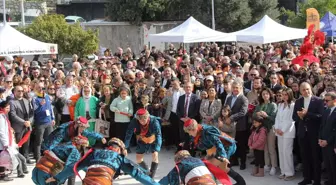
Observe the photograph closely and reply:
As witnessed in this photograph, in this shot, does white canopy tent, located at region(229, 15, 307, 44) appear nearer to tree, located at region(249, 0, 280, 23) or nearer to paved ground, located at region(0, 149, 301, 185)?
paved ground, located at region(0, 149, 301, 185)

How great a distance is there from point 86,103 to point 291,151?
4.44 metres

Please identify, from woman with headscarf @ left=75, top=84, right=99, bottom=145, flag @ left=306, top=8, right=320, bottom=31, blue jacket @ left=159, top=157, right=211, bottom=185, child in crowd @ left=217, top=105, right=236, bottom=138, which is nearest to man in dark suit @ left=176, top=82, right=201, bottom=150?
child in crowd @ left=217, top=105, right=236, bottom=138

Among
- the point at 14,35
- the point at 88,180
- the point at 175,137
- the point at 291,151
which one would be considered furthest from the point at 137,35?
the point at 88,180

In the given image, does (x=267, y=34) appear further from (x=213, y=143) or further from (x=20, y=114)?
(x=213, y=143)

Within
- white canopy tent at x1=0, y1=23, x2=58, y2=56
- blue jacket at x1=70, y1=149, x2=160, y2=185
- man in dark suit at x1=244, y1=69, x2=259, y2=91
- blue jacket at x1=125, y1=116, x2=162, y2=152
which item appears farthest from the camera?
white canopy tent at x1=0, y1=23, x2=58, y2=56

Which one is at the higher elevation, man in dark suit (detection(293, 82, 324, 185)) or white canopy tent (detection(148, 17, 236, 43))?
white canopy tent (detection(148, 17, 236, 43))

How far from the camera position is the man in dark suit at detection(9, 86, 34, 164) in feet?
33.4

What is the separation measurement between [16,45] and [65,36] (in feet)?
24.0

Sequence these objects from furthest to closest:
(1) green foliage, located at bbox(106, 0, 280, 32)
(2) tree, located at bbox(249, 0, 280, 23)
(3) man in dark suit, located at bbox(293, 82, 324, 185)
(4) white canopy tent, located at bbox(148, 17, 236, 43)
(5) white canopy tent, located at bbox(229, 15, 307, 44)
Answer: (2) tree, located at bbox(249, 0, 280, 23), (1) green foliage, located at bbox(106, 0, 280, 32), (4) white canopy tent, located at bbox(148, 17, 236, 43), (5) white canopy tent, located at bbox(229, 15, 307, 44), (3) man in dark suit, located at bbox(293, 82, 324, 185)

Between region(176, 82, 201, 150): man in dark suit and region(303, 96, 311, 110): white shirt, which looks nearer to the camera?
region(303, 96, 311, 110): white shirt

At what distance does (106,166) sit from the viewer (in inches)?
259

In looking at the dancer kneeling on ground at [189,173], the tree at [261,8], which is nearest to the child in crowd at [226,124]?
the dancer kneeling on ground at [189,173]

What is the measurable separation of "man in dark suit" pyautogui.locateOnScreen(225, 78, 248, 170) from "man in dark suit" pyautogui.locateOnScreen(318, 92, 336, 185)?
2.01 metres

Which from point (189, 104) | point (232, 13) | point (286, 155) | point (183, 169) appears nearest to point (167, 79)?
point (189, 104)
